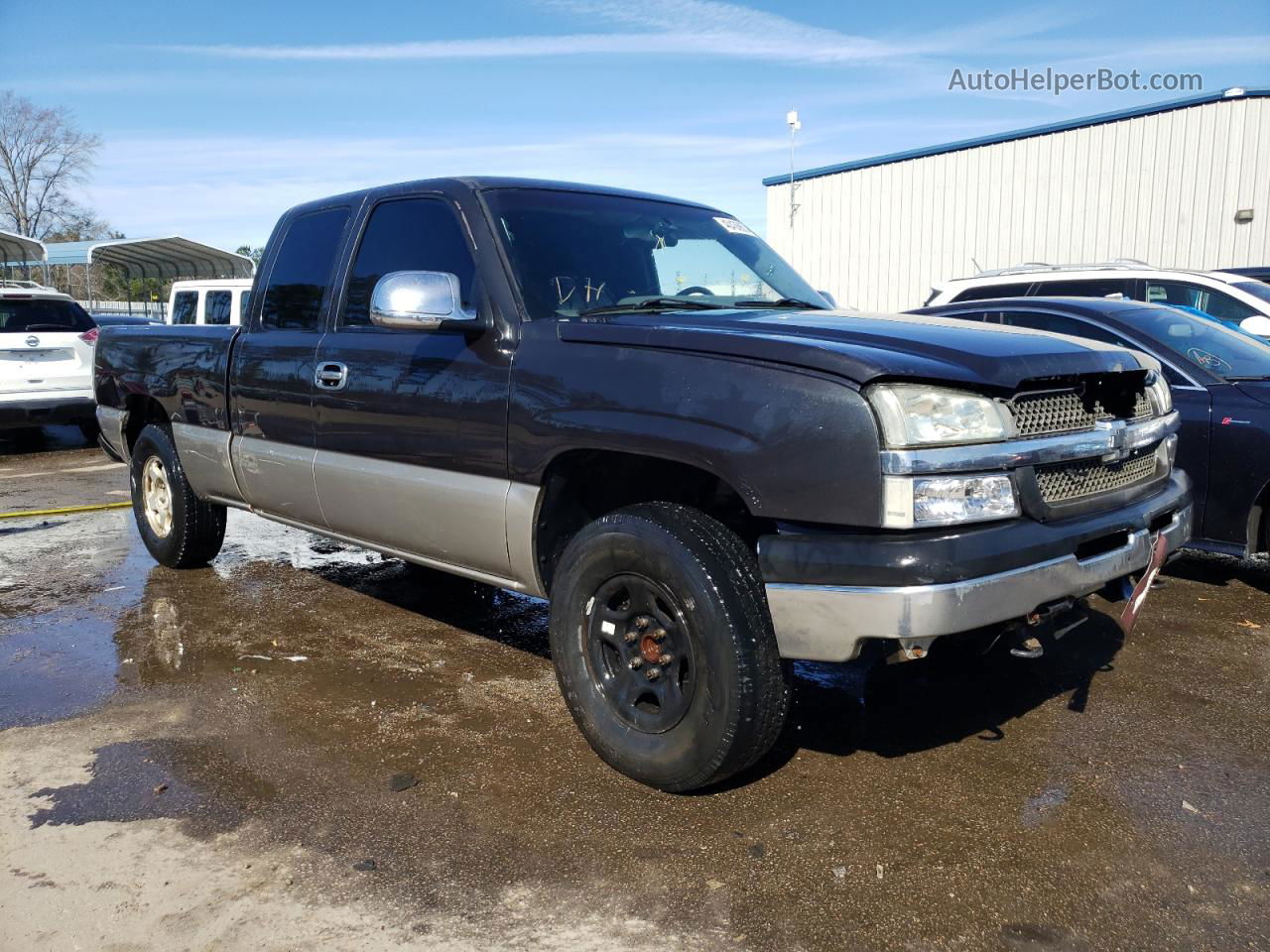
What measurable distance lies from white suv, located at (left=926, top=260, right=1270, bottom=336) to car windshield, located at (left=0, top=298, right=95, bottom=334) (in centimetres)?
909

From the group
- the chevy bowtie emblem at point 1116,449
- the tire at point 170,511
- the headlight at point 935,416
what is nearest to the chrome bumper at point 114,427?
the tire at point 170,511

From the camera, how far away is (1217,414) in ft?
17.2

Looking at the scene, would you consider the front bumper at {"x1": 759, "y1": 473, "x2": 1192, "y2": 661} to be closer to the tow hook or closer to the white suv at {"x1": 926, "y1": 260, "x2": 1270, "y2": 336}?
the tow hook

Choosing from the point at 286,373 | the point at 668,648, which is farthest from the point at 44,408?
the point at 668,648

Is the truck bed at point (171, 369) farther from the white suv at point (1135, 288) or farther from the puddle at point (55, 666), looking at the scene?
the white suv at point (1135, 288)

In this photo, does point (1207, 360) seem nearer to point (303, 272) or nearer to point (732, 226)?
point (732, 226)

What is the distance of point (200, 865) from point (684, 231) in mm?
2961

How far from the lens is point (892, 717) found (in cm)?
384

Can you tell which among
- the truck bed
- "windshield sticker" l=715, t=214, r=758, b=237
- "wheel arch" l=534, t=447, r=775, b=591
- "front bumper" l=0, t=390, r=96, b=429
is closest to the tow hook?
"wheel arch" l=534, t=447, r=775, b=591

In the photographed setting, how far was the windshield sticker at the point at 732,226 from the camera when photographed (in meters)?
4.63

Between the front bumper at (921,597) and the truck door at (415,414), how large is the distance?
1.23 meters

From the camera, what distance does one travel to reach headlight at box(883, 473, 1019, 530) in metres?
2.64

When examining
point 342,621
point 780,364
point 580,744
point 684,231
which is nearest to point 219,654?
point 342,621

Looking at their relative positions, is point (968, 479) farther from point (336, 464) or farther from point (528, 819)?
point (336, 464)
